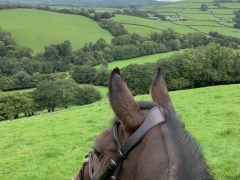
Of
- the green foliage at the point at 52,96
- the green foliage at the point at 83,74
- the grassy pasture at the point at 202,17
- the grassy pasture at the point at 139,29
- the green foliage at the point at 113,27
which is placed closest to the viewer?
the green foliage at the point at 52,96

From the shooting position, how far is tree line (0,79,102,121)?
143 ft

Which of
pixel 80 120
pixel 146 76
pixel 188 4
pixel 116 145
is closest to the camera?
pixel 116 145

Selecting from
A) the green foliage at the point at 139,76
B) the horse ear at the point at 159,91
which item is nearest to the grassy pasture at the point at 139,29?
the green foliage at the point at 139,76

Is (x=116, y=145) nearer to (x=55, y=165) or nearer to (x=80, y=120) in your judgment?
(x=55, y=165)

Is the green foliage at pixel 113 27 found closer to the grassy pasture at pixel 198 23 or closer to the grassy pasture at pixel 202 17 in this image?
the grassy pasture at pixel 198 23

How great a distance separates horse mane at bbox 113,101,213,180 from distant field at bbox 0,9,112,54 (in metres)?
76.3

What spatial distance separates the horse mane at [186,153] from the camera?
1.49 metres

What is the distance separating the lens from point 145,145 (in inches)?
64.5

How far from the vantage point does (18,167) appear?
854 centimetres

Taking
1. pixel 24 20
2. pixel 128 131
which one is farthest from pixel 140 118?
pixel 24 20

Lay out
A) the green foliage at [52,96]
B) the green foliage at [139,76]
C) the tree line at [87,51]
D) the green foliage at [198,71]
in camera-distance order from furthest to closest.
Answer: the tree line at [87,51], the green foliage at [52,96], the green foliage at [139,76], the green foliage at [198,71]

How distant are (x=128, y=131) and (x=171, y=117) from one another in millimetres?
271

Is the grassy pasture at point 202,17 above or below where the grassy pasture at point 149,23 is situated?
above

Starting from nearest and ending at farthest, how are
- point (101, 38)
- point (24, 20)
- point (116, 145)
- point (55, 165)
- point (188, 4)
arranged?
point (116, 145) → point (55, 165) → point (101, 38) → point (24, 20) → point (188, 4)
